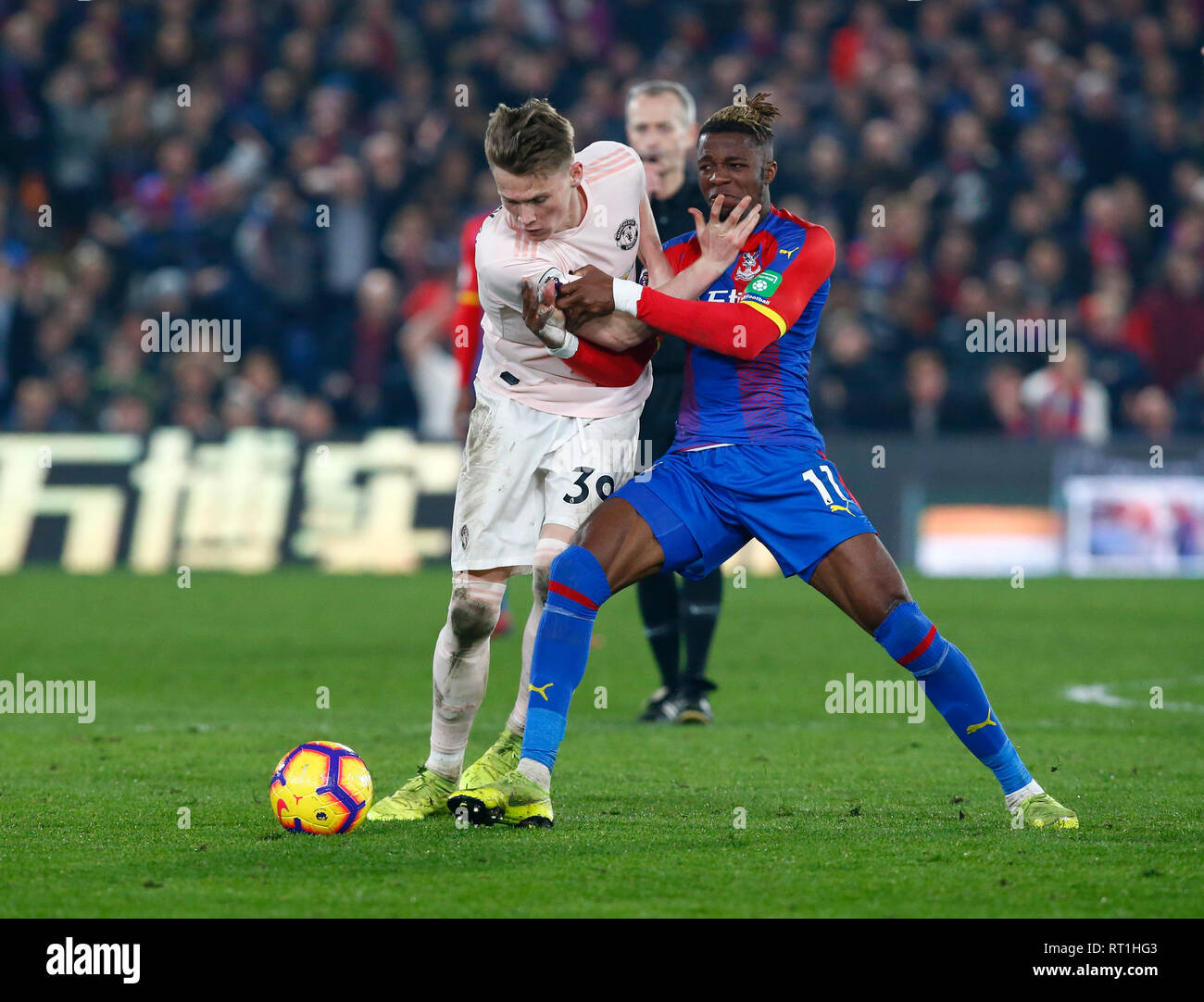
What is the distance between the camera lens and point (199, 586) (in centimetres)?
1398

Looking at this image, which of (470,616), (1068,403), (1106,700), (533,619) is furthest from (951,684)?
(1068,403)

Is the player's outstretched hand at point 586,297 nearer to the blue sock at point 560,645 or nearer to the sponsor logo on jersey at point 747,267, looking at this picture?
the sponsor logo on jersey at point 747,267

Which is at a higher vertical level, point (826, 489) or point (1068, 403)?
point (1068, 403)

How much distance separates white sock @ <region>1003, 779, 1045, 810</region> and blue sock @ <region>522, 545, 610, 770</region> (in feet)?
4.47

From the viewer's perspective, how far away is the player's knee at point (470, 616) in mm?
5688

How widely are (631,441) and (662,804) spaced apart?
46.6 inches

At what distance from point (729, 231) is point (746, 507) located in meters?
0.85

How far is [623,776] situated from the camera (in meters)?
6.55

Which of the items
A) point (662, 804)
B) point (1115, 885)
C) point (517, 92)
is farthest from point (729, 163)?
point (517, 92)

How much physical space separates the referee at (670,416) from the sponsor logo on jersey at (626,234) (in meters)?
1.84

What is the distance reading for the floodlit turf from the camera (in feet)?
14.9

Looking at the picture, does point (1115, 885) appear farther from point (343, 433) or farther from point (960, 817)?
point (343, 433)

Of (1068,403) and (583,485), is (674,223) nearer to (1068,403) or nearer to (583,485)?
(583,485)

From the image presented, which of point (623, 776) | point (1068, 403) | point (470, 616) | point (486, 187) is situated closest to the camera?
point (470, 616)
